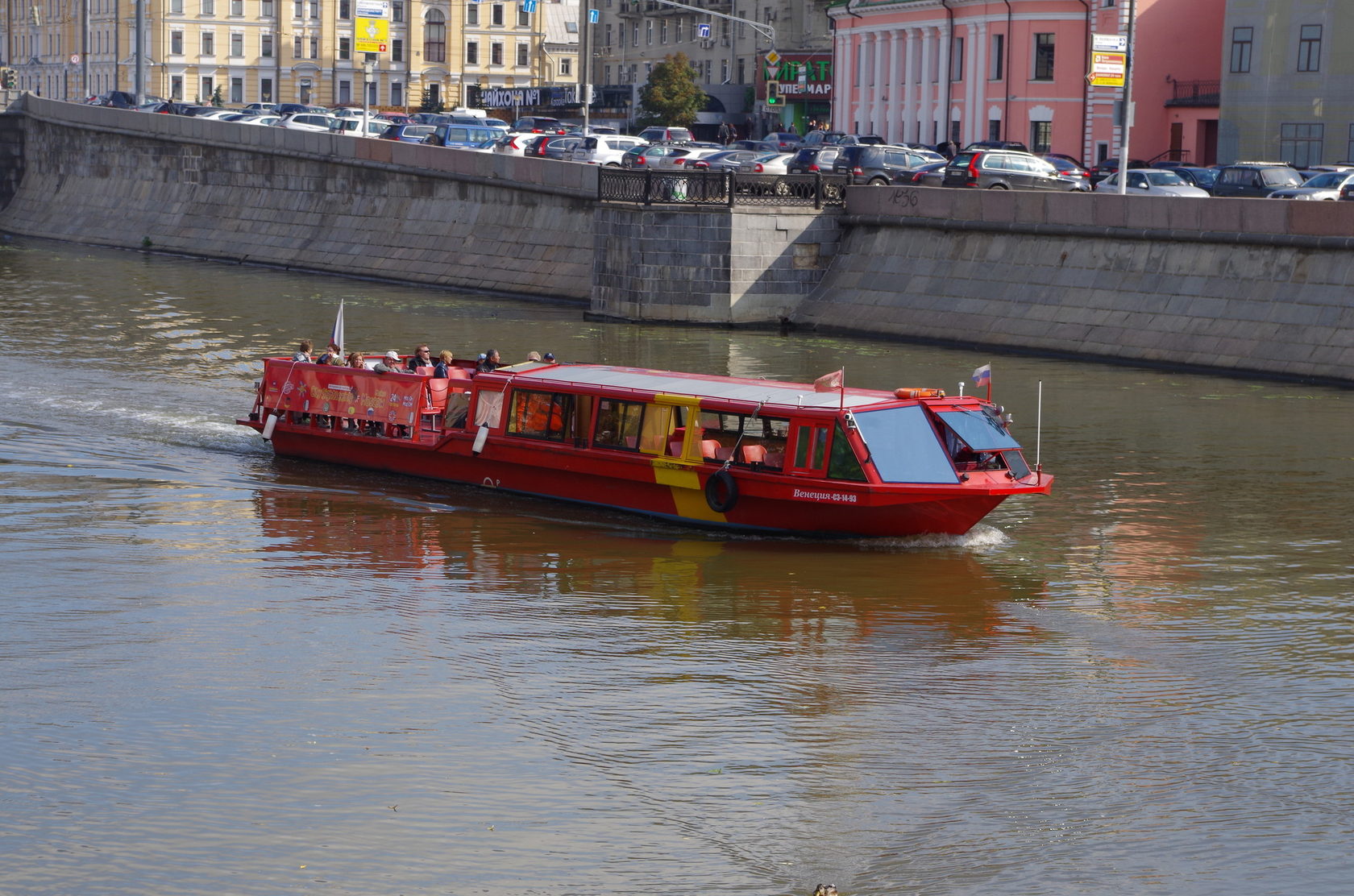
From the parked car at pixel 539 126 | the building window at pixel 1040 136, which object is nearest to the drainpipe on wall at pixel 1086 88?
the building window at pixel 1040 136

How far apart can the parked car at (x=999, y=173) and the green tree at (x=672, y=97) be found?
44027 millimetres

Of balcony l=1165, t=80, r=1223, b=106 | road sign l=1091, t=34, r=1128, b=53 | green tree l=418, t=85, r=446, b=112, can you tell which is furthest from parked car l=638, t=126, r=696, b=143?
green tree l=418, t=85, r=446, b=112

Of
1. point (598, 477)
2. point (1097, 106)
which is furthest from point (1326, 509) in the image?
point (1097, 106)

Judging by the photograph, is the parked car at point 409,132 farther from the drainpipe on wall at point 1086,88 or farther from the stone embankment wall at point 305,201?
the drainpipe on wall at point 1086,88

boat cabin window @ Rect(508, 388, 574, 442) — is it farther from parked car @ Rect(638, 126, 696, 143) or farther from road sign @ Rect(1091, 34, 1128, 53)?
parked car @ Rect(638, 126, 696, 143)

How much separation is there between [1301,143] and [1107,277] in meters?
26.0

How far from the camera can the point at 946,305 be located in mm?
36906

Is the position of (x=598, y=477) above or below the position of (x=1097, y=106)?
below

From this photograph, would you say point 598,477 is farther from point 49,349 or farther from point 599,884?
point 49,349

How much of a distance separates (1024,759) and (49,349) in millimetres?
25928

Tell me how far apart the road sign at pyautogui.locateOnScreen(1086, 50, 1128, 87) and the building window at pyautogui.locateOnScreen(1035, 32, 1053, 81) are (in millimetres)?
30248

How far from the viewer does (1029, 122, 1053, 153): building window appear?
215ft

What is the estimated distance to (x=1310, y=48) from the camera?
186ft

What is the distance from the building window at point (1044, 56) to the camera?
65.3 m
